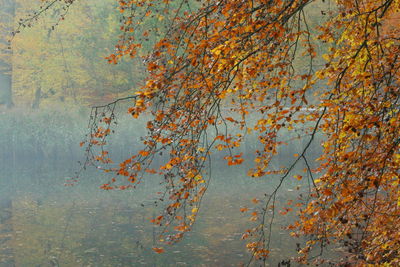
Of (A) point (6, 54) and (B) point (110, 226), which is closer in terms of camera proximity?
Answer: (B) point (110, 226)

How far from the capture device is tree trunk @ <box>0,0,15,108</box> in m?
29.4

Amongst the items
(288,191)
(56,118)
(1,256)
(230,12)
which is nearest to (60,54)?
(56,118)

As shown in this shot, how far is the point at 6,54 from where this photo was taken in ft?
99.5

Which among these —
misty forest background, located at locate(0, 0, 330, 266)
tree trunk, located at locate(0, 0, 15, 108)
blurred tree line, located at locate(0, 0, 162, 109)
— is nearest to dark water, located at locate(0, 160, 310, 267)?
misty forest background, located at locate(0, 0, 330, 266)

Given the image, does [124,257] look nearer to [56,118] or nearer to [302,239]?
[302,239]

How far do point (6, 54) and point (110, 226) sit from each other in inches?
776

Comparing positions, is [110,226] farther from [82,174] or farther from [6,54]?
[6,54]

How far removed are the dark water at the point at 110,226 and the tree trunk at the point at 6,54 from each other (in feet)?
36.2

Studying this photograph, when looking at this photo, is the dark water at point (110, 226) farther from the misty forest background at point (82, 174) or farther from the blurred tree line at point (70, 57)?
the blurred tree line at point (70, 57)

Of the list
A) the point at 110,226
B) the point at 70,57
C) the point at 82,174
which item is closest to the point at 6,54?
the point at 70,57

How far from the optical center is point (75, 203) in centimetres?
1625

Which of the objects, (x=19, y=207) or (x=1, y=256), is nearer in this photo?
(x=1, y=256)

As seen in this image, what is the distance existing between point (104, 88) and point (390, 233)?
23.9 m

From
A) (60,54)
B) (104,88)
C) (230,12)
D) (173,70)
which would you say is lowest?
(173,70)
